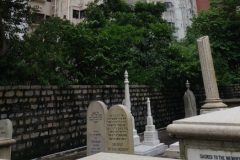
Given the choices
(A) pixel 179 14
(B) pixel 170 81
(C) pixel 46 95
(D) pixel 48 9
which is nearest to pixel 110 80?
(C) pixel 46 95

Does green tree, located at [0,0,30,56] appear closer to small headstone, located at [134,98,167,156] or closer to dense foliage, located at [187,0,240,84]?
small headstone, located at [134,98,167,156]

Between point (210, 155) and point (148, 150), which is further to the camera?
point (148, 150)

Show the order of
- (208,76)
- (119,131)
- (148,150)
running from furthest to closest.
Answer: (208,76)
(148,150)
(119,131)

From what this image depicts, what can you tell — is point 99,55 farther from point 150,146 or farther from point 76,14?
point 76,14

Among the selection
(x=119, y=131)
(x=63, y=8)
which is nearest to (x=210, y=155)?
(x=119, y=131)

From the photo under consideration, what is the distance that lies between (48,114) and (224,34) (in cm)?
1581

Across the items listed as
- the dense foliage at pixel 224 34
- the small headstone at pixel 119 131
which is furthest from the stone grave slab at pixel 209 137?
the dense foliage at pixel 224 34

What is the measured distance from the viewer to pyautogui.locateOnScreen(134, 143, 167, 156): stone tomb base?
30.9 ft

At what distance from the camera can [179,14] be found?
112ft

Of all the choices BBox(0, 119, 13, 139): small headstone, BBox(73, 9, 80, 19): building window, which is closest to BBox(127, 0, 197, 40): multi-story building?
BBox(73, 9, 80, 19): building window

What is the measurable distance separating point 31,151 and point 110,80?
17.2 feet

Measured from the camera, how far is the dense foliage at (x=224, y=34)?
2081 cm

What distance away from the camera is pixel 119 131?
7.88 meters

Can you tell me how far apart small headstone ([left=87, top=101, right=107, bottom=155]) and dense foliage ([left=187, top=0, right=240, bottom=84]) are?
43.4ft
